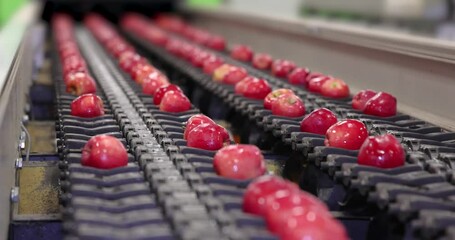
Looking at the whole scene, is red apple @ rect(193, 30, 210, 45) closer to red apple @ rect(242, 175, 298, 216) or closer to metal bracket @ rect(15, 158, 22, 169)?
metal bracket @ rect(15, 158, 22, 169)

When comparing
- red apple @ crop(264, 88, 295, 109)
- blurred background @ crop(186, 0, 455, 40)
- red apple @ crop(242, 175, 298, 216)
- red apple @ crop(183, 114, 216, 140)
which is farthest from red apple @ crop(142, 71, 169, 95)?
blurred background @ crop(186, 0, 455, 40)

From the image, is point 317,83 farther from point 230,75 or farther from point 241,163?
point 241,163

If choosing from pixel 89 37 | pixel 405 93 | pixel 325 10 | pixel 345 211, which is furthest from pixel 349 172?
pixel 325 10

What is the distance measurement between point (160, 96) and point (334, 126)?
117cm

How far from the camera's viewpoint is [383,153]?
259cm

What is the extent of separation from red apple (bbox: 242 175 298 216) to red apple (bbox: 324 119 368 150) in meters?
0.88

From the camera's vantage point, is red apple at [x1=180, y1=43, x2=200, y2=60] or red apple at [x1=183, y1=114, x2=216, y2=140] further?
red apple at [x1=180, y1=43, x2=200, y2=60]

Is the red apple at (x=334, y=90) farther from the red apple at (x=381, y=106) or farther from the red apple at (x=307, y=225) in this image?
the red apple at (x=307, y=225)

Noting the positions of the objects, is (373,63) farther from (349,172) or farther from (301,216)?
(301,216)

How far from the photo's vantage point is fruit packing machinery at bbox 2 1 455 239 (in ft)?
6.51

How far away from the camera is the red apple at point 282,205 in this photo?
1.86 m

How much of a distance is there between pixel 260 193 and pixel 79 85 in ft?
7.45

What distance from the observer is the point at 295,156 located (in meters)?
3.17

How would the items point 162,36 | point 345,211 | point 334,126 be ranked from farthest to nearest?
1. point 162,36
2. point 334,126
3. point 345,211
